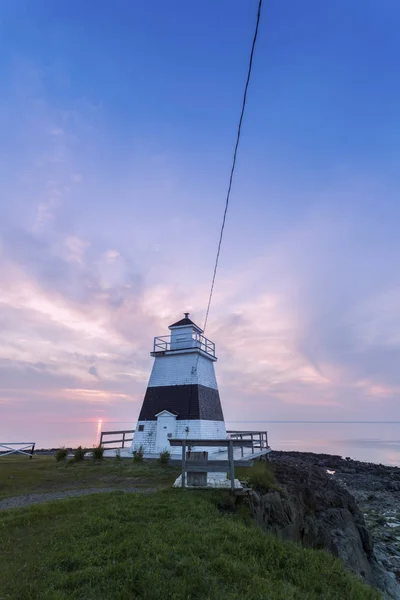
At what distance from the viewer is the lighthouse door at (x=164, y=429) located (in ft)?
67.9

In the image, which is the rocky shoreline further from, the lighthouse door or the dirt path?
the lighthouse door

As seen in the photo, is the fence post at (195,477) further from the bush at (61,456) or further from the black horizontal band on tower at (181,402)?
the bush at (61,456)

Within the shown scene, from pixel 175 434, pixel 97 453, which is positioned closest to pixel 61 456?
pixel 97 453

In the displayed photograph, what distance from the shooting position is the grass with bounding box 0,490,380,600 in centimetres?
467

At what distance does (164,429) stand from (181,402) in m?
1.84

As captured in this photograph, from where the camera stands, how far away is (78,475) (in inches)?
587

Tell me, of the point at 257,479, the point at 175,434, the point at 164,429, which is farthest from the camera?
the point at 164,429

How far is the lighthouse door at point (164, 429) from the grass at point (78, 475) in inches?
118

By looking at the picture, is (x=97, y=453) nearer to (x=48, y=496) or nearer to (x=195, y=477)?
(x=48, y=496)

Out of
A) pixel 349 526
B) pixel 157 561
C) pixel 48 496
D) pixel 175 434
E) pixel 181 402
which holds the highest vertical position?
pixel 181 402

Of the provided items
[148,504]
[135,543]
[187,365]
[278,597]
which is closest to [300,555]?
[278,597]

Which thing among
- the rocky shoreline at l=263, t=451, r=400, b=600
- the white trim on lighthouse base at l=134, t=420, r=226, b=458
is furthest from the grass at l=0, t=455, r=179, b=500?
the rocky shoreline at l=263, t=451, r=400, b=600

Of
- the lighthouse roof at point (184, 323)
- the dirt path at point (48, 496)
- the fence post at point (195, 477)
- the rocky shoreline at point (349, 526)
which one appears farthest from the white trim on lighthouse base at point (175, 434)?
the fence post at point (195, 477)

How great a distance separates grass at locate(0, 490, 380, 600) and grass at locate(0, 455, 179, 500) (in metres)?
5.06
